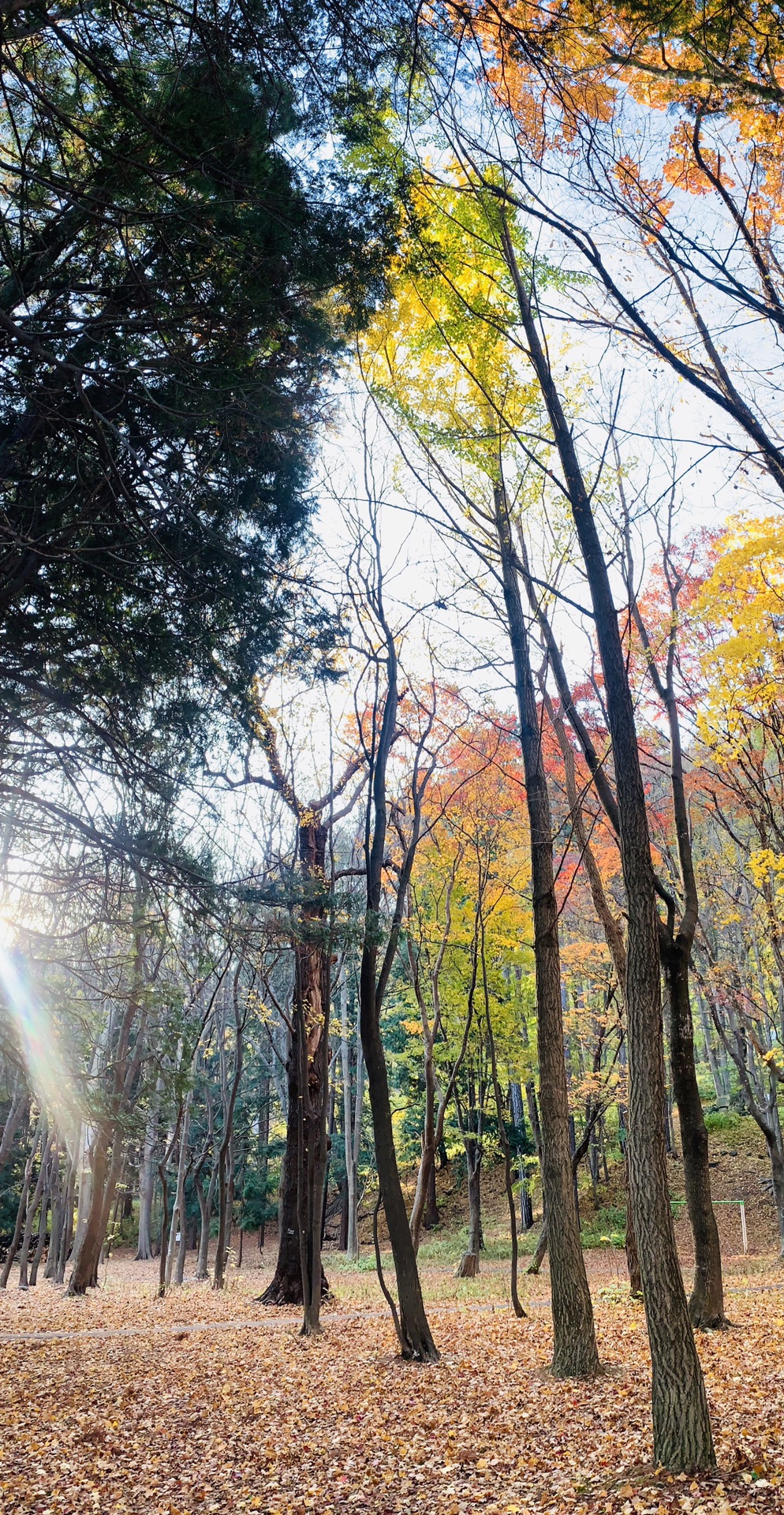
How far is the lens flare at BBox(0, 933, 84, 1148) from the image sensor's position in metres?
8.51

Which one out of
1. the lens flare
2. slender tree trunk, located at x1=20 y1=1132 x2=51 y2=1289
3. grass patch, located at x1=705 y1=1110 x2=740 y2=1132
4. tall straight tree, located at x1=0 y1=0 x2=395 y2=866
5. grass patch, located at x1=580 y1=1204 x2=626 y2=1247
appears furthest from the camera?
grass patch, located at x1=705 y1=1110 x2=740 y2=1132

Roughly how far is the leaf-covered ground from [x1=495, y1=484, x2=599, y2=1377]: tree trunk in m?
0.34

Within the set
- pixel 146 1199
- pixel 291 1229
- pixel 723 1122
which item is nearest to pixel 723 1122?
pixel 723 1122

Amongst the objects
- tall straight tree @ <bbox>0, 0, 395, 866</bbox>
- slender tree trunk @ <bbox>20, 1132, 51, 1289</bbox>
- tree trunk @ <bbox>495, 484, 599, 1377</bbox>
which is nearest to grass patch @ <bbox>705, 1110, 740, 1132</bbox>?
slender tree trunk @ <bbox>20, 1132, 51, 1289</bbox>

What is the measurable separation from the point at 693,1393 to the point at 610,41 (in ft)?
22.4

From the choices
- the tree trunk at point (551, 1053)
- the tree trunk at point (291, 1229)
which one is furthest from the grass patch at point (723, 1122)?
the tree trunk at point (551, 1053)

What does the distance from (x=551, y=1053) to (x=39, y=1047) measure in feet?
16.8

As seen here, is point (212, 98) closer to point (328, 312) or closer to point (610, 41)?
point (328, 312)

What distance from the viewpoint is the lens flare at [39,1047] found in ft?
27.9

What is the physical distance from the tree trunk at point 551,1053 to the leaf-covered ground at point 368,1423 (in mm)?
341

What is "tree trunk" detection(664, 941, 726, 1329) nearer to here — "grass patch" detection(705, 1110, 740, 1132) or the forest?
the forest

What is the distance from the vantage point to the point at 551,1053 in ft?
23.8

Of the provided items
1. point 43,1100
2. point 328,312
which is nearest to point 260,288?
point 328,312

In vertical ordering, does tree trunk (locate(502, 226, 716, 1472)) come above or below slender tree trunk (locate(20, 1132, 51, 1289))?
above
